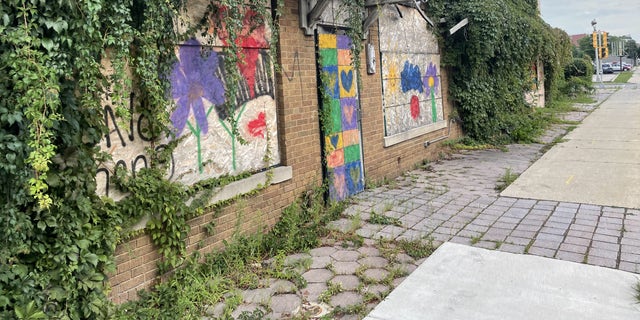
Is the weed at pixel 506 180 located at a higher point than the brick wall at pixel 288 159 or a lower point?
lower

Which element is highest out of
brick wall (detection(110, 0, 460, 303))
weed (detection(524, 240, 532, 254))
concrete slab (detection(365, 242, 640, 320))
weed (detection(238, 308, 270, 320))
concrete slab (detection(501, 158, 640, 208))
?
brick wall (detection(110, 0, 460, 303))

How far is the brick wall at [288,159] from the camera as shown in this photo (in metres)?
4.11

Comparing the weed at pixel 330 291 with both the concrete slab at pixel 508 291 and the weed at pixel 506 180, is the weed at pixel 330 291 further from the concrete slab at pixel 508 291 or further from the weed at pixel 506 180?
the weed at pixel 506 180

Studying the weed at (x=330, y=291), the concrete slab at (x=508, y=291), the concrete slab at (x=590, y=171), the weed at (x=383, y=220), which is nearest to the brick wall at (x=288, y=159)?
the weed at (x=383, y=220)

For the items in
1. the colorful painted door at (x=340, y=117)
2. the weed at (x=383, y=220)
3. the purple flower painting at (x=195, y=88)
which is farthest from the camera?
the colorful painted door at (x=340, y=117)

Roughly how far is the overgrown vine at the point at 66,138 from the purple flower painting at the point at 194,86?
382 millimetres

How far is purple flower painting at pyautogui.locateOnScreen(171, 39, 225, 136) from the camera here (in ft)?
14.8

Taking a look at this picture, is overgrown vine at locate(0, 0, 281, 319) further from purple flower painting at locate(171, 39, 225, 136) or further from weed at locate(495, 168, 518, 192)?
weed at locate(495, 168, 518, 192)

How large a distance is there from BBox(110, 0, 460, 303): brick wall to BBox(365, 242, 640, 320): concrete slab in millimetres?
1882

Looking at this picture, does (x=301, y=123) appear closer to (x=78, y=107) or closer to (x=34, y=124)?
(x=78, y=107)

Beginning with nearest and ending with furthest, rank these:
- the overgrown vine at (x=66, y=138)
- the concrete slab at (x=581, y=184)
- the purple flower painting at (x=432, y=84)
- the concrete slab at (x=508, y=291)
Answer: the overgrown vine at (x=66, y=138) < the concrete slab at (x=508, y=291) < the concrete slab at (x=581, y=184) < the purple flower painting at (x=432, y=84)

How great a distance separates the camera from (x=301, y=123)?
6195 mm

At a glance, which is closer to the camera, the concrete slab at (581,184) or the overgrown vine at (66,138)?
the overgrown vine at (66,138)

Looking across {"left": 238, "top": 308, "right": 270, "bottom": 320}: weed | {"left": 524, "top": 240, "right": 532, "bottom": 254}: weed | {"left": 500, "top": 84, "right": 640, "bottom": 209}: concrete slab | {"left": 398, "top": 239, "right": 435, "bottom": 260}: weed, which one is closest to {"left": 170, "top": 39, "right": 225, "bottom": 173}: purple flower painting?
{"left": 238, "top": 308, "right": 270, "bottom": 320}: weed
